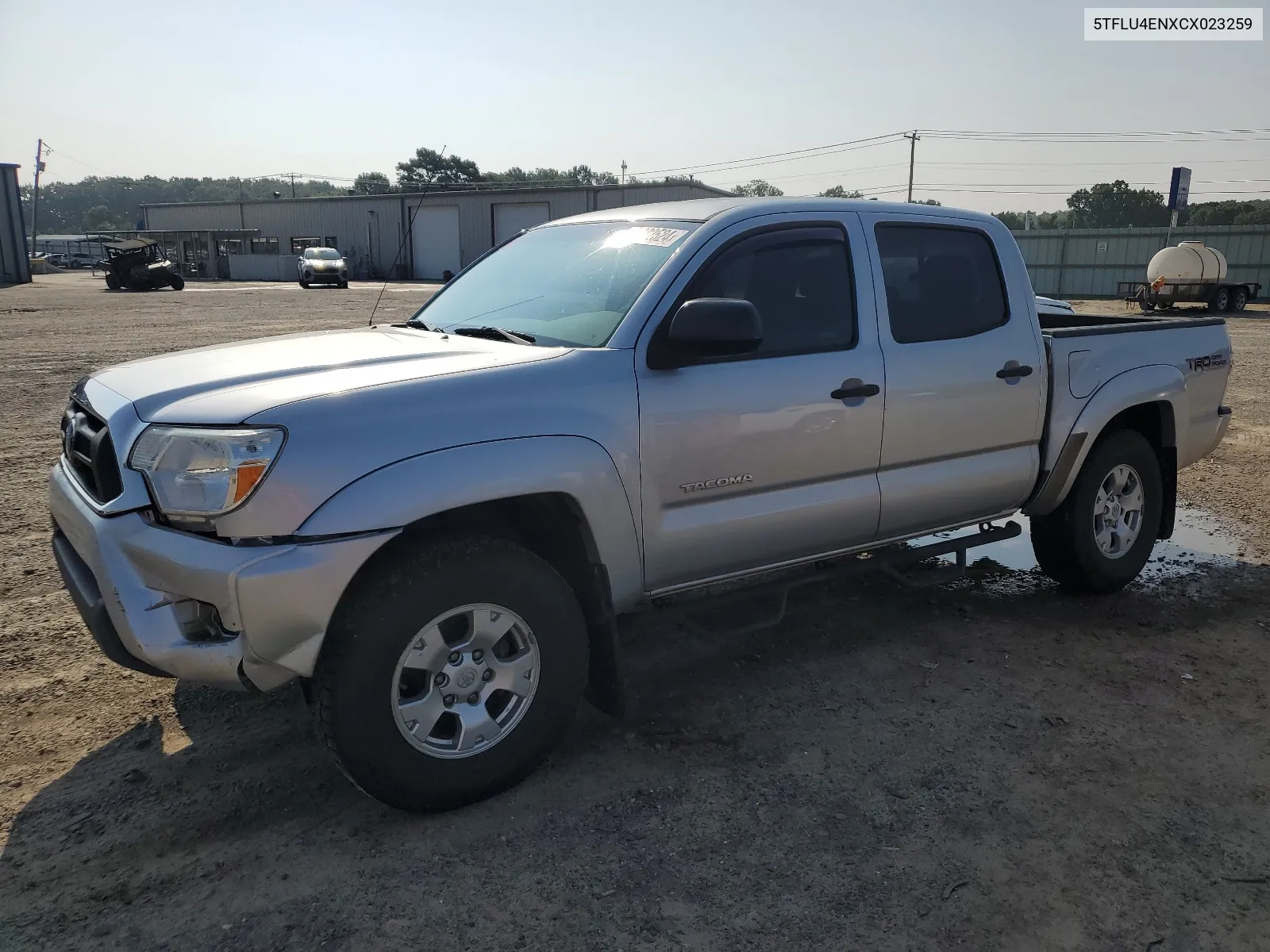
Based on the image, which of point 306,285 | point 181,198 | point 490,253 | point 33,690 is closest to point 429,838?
point 33,690

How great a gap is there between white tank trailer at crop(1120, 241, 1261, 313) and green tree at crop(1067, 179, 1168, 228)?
158 feet

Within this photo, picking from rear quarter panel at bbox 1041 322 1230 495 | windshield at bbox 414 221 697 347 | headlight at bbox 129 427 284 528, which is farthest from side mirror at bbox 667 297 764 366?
rear quarter panel at bbox 1041 322 1230 495

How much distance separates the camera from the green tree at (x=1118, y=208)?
73.2m

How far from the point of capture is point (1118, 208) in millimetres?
76500

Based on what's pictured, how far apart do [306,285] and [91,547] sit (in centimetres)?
4096

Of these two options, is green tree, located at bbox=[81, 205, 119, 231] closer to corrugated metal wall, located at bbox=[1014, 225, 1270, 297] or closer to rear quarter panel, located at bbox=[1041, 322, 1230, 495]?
corrugated metal wall, located at bbox=[1014, 225, 1270, 297]

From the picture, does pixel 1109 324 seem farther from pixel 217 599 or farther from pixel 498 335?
pixel 217 599

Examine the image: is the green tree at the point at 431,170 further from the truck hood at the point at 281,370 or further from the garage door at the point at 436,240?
the truck hood at the point at 281,370

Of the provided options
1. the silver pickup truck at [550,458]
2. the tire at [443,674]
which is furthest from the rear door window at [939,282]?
the tire at [443,674]

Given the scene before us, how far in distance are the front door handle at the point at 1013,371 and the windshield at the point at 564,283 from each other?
1700mm

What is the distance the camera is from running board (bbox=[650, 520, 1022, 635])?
12.2 feet

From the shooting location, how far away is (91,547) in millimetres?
2832

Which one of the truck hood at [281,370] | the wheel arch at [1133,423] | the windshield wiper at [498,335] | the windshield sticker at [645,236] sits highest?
the windshield sticker at [645,236]

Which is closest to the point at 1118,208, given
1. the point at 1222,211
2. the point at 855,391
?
the point at 1222,211
